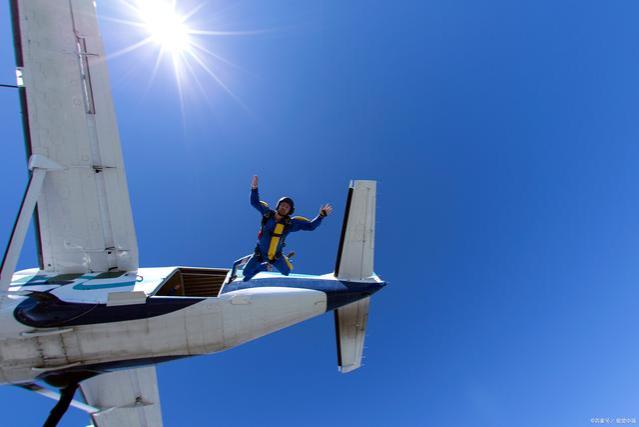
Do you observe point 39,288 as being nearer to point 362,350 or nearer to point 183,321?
point 183,321

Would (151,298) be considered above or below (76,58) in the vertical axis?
below

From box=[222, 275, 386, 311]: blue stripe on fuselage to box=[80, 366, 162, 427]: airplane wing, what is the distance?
15.6ft

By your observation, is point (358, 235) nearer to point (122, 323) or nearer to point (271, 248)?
point (271, 248)

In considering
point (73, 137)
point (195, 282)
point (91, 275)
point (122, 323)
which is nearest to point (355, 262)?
point (195, 282)

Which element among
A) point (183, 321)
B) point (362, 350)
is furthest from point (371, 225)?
point (183, 321)

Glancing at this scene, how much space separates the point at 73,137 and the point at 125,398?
691cm

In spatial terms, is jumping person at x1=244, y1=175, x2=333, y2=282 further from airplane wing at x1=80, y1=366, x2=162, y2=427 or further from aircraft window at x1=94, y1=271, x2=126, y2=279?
airplane wing at x1=80, y1=366, x2=162, y2=427

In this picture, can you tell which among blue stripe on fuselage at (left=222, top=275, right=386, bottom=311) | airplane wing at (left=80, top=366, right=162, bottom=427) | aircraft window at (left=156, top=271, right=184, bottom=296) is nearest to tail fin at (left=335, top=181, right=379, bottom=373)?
blue stripe on fuselage at (left=222, top=275, right=386, bottom=311)

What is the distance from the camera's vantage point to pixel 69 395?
5527 millimetres

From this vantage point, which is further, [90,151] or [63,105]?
[90,151]

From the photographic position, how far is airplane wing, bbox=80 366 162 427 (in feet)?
25.3

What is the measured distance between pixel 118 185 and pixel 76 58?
2.39 metres

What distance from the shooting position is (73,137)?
5641 mm

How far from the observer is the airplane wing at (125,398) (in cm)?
771
